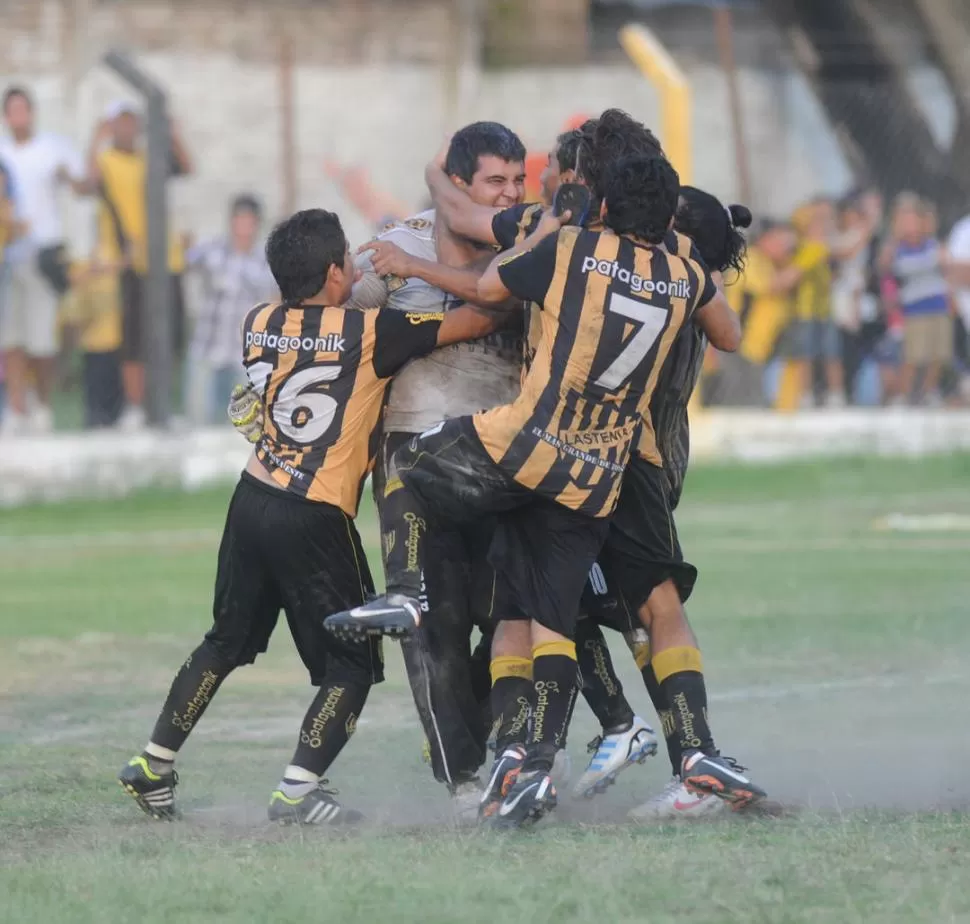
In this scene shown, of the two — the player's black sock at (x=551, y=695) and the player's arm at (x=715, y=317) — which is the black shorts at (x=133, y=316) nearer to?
the player's arm at (x=715, y=317)

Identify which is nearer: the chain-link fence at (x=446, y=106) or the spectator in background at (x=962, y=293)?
the chain-link fence at (x=446, y=106)

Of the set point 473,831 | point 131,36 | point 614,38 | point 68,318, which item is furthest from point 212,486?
point 473,831

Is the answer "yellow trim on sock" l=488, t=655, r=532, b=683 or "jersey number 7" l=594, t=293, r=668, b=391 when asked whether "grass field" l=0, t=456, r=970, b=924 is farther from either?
"jersey number 7" l=594, t=293, r=668, b=391

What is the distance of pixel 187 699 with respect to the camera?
6336 mm

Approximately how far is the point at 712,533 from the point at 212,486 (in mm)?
4088

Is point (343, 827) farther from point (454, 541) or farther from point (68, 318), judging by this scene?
point (68, 318)

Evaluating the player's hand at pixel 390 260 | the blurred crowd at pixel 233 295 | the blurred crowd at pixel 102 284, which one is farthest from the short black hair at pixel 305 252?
the blurred crowd at pixel 102 284

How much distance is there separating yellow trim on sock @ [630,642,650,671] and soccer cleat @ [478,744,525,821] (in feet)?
2.06

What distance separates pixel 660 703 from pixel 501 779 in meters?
0.66

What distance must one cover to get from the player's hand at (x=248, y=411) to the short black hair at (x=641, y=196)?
1224mm

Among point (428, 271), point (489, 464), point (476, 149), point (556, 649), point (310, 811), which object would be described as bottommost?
point (310, 811)

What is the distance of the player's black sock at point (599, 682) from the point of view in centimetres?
677

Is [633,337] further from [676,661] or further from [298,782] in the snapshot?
[298,782]

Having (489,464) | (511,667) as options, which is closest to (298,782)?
(511,667)
